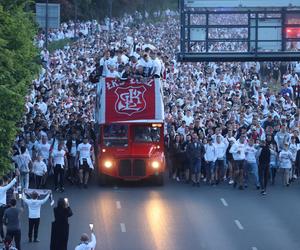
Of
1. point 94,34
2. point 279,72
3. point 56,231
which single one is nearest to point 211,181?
point 56,231

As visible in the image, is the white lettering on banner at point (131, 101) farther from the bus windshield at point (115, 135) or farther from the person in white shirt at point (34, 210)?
the person in white shirt at point (34, 210)

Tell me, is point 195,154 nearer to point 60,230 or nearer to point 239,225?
point 239,225

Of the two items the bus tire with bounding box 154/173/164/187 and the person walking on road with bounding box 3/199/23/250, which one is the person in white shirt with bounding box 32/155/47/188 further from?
the person walking on road with bounding box 3/199/23/250

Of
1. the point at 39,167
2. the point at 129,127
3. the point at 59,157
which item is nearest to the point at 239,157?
the point at 129,127

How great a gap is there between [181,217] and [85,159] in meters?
5.32

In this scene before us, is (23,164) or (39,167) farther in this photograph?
(39,167)

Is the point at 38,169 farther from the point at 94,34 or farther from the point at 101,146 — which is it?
the point at 94,34

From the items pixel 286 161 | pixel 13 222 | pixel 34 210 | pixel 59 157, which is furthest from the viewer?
pixel 286 161

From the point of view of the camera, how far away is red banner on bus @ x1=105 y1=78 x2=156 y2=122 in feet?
125

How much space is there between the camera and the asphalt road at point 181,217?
1187 inches

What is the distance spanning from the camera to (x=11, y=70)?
32.0 metres

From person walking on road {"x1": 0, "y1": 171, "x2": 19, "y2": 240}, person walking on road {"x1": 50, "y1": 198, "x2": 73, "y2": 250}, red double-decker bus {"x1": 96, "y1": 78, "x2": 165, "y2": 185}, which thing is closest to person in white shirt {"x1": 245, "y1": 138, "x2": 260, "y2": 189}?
red double-decker bus {"x1": 96, "y1": 78, "x2": 165, "y2": 185}

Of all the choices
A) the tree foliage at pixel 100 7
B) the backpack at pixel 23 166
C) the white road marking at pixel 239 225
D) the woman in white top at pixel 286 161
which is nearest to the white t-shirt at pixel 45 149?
the backpack at pixel 23 166

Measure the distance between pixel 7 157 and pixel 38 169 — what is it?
4.50 m
